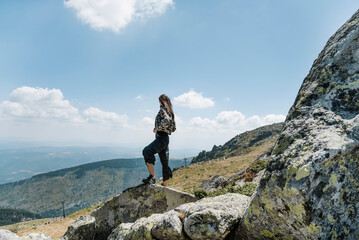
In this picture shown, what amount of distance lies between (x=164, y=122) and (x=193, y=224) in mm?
4688

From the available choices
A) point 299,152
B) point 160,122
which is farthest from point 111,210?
point 299,152

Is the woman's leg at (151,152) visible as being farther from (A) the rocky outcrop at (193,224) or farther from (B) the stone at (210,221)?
(B) the stone at (210,221)

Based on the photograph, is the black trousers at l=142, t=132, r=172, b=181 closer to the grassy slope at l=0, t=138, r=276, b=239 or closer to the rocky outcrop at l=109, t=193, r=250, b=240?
the rocky outcrop at l=109, t=193, r=250, b=240

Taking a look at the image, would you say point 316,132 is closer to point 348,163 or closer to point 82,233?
point 348,163

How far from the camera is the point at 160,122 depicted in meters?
8.78

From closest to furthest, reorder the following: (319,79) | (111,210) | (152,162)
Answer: (319,79) < (111,210) < (152,162)

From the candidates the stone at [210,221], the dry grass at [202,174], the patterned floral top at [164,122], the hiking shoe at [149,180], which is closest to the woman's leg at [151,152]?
the hiking shoe at [149,180]

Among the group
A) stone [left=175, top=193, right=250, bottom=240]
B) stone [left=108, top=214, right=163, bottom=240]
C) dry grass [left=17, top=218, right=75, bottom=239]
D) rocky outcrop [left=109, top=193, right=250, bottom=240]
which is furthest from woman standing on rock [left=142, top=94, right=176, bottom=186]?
dry grass [left=17, top=218, right=75, bottom=239]

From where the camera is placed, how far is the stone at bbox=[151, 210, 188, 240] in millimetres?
4844

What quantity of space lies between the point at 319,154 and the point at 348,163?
1.40ft

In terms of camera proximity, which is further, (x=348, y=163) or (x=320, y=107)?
(x=320, y=107)

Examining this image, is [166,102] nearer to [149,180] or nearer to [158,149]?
[158,149]

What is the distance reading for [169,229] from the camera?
4906 mm

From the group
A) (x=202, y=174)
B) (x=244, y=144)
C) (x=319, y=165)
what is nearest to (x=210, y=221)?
(x=319, y=165)
